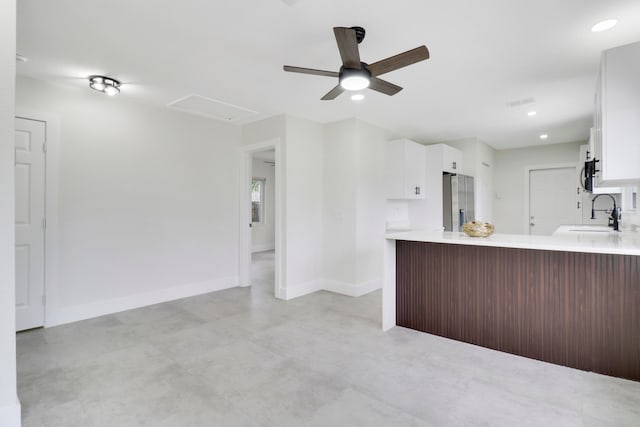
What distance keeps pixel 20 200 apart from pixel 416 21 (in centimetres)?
380

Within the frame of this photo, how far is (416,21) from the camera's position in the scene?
2.21m

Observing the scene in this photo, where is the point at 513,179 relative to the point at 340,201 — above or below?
above

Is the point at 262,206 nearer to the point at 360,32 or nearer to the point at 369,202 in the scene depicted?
the point at 369,202

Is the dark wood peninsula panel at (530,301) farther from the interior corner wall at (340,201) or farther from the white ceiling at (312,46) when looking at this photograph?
the white ceiling at (312,46)

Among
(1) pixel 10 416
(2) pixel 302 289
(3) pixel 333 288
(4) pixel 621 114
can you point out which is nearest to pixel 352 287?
(3) pixel 333 288

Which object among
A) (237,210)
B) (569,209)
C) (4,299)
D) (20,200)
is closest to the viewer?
(4,299)

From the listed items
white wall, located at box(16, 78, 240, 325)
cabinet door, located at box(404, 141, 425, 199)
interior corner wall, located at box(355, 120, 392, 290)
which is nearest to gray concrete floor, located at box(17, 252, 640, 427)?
white wall, located at box(16, 78, 240, 325)

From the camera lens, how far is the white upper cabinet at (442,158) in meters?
5.40

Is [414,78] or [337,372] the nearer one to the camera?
[337,372]

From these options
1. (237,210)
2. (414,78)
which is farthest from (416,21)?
(237,210)

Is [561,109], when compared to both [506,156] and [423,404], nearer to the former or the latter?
[506,156]

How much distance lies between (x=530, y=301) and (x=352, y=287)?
7.17 ft

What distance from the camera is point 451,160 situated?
560cm

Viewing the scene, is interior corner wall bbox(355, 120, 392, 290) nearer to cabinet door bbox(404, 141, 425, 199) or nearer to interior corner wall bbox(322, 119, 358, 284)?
interior corner wall bbox(322, 119, 358, 284)
